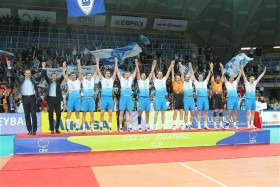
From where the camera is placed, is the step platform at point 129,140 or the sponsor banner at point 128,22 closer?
the step platform at point 129,140

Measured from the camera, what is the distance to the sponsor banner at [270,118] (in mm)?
18734

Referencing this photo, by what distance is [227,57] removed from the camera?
30922 mm

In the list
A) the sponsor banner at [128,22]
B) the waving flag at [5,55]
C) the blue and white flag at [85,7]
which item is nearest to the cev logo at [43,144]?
the blue and white flag at [85,7]

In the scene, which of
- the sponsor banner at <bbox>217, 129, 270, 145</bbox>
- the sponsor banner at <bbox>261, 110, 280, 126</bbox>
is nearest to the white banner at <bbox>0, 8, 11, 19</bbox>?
the sponsor banner at <bbox>261, 110, 280, 126</bbox>

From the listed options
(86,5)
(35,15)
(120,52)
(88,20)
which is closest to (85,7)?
(86,5)

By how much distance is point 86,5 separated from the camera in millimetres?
14031

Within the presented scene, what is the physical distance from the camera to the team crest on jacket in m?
13.9

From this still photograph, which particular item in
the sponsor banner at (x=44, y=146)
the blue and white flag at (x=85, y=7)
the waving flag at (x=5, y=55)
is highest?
the blue and white flag at (x=85, y=7)

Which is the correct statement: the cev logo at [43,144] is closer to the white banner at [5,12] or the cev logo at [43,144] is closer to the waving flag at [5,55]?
the waving flag at [5,55]

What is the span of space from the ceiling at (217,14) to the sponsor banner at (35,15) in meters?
0.65

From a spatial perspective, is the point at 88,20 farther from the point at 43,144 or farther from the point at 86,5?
the point at 43,144

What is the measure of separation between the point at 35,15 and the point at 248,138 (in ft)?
64.6

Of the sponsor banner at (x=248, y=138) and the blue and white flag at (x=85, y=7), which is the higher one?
the blue and white flag at (x=85, y=7)

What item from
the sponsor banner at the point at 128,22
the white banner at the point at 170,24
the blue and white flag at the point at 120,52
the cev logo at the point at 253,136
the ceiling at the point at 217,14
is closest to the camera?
the cev logo at the point at 253,136
